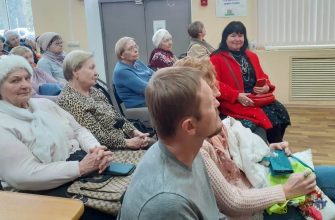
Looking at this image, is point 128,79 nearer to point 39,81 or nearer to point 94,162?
point 39,81

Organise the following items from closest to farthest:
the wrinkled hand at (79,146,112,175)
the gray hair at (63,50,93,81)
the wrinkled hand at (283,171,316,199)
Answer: the wrinkled hand at (283,171,316,199)
the wrinkled hand at (79,146,112,175)
the gray hair at (63,50,93,81)

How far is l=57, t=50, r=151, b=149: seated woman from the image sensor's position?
2.13 m

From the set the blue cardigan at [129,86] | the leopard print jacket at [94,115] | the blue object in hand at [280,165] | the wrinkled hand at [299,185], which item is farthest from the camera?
the blue cardigan at [129,86]

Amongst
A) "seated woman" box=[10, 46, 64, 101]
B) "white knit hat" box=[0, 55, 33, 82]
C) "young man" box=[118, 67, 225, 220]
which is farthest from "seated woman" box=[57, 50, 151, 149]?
"young man" box=[118, 67, 225, 220]

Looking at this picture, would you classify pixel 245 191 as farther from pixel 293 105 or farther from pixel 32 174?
pixel 293 105

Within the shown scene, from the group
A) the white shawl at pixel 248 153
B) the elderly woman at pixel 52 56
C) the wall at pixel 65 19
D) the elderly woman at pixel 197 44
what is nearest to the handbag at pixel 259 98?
the white shawl at pixel 248 153

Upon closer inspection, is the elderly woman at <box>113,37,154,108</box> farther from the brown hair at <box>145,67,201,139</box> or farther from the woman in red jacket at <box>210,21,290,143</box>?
the brown hair at <box>145,67,201,139</box>

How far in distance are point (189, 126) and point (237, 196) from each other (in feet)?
1.46

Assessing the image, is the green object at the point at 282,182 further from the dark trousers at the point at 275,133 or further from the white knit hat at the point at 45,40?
the white knit hat at the point at 45,40

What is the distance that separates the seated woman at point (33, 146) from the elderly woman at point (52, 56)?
1.77 m

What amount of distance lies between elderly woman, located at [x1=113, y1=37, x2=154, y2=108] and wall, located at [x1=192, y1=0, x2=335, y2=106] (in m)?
1.95

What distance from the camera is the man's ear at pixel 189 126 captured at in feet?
3.02

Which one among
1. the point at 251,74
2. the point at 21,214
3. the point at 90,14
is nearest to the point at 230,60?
the point at 251,74

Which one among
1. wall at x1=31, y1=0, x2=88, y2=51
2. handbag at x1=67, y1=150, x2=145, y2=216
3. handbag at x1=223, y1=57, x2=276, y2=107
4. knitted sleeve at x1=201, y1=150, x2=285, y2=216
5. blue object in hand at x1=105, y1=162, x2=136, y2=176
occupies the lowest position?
handbag at x1=67, y1=150, x2=145, y2=216
